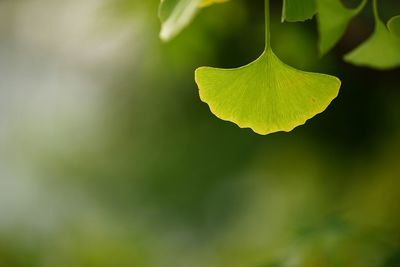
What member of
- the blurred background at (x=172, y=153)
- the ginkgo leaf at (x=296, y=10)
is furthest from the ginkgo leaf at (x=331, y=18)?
the blurred background at (x=172, y=153)

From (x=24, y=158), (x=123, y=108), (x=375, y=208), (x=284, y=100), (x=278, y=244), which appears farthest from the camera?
(x=24, y=158)

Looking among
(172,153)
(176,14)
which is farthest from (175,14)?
(172,153)

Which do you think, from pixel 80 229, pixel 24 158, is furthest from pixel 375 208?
pixel 24 158

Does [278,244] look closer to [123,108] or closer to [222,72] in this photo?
[123,108]

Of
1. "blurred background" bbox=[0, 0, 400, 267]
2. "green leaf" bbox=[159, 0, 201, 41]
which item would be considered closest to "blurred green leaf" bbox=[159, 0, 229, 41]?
"green leaf" bbox=[159, 0, 201, 41]

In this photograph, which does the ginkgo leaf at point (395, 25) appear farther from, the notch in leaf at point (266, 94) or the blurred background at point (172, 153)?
the blurred background at point (172, 153)
